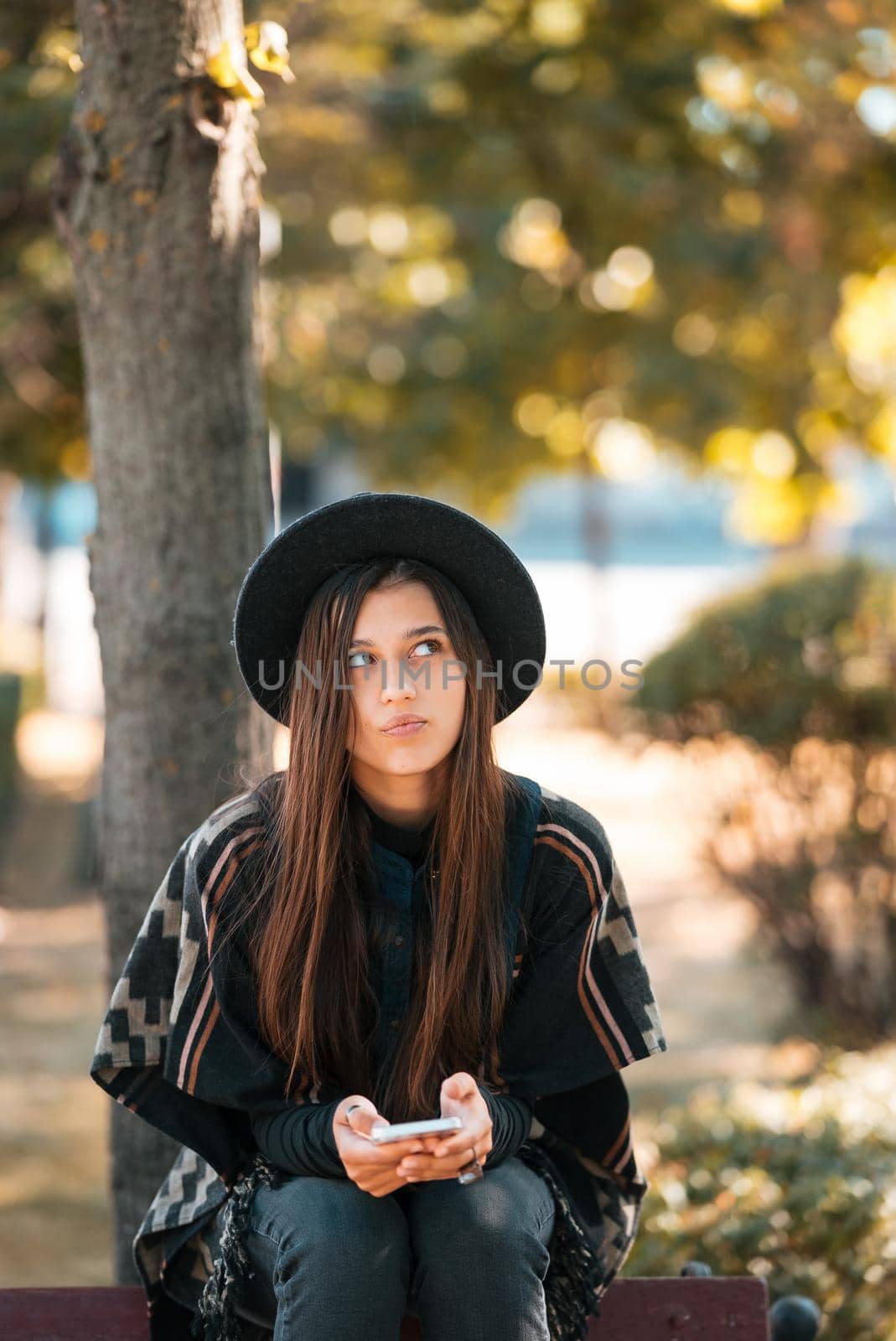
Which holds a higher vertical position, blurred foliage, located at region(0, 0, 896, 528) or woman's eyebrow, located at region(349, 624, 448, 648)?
blurred foliage, located at region(0, 0, 896, 528)

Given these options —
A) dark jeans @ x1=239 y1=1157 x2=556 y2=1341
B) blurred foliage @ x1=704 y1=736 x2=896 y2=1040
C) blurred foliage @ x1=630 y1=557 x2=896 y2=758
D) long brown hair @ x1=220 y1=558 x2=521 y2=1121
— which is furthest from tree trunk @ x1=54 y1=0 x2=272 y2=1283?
blurred foliage @ x1=704 y1=736 x2=896 y2=1040

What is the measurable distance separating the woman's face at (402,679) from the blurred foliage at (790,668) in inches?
120

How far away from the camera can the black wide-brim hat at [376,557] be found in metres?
2.20

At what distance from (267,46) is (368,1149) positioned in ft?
6.13

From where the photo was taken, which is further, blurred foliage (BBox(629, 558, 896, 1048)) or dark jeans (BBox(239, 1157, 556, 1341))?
blurred foliage (BBox(629, 558, 896, 1048))

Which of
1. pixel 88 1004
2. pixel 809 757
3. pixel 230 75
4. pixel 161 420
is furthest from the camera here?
pixel 88 1004

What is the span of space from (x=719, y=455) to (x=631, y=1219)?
6793 millimetres

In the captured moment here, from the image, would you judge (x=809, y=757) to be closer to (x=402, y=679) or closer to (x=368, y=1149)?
(x=402, y=679)

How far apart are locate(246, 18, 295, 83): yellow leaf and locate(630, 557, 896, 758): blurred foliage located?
298cm

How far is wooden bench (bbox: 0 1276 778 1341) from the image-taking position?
223 centimetres

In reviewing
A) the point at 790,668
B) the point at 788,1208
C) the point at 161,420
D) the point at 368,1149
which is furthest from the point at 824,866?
the point at 368,1149

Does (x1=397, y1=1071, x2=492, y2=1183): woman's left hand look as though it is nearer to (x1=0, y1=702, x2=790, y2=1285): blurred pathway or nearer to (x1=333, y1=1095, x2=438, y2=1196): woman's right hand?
(x1=333, y1=1095, x2=438, y2=1196): woman's right hand

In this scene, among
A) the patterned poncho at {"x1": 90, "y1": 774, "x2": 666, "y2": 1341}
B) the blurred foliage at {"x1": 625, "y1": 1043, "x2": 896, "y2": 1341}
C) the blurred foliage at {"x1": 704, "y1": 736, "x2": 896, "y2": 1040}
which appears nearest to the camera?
the patterned poncho at {"x1": 90, "y1": 774, "x2": 666, "y2": 1341}

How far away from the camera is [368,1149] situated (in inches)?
77.7
